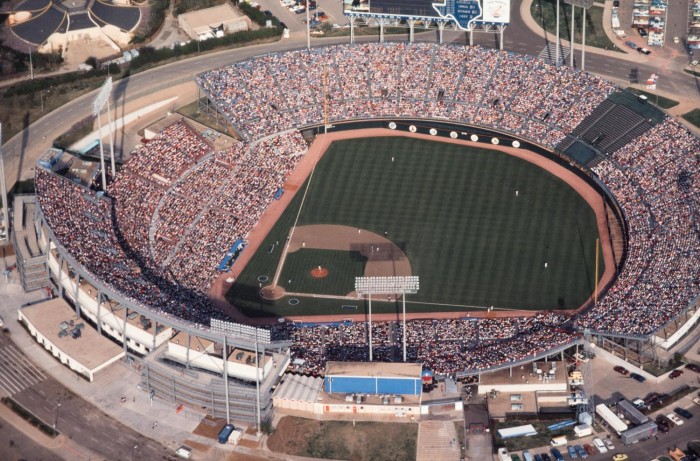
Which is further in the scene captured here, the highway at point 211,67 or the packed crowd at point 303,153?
the highway at point 211,67

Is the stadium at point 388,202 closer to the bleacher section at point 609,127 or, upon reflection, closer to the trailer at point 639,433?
the bleacher section at point 609,127

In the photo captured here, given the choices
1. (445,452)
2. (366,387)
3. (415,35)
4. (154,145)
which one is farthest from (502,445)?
(415,35)

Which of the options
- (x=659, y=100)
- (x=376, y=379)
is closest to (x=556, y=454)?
(x=376, y=379)

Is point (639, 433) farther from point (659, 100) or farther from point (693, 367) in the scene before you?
point (659, 100)

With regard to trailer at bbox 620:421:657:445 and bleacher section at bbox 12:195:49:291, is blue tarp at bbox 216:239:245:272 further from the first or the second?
trailer at bbox 620:421:657:445

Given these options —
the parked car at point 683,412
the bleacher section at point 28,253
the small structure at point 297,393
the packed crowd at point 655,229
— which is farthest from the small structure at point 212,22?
the parked car at point 683,412

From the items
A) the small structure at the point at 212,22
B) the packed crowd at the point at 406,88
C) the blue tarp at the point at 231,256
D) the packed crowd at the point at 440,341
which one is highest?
the small structure at the point at 212,22
